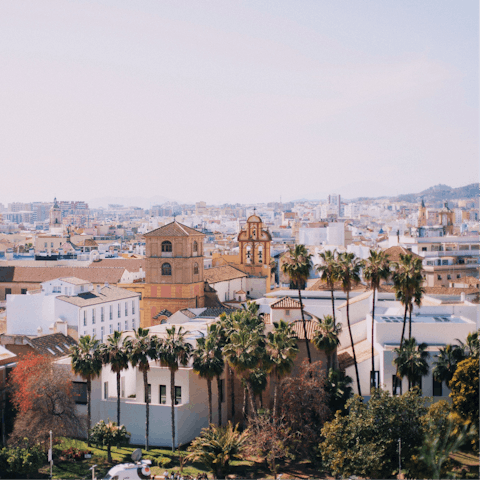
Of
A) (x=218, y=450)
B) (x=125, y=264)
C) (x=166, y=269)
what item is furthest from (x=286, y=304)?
(x=125, y=264)

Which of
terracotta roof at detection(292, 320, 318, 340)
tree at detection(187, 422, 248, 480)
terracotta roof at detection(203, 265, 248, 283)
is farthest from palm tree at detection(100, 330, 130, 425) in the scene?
terracotta roof at detection(203, 265, 248, 283)

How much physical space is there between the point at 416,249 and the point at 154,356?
58.6 metres

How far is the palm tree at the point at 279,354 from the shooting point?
118ft

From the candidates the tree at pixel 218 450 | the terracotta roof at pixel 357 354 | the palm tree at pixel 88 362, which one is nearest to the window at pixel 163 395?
the palm tree at pixel 88 362

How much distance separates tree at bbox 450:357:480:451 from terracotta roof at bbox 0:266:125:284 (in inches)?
2168

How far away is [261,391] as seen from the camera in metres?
→ 37.2

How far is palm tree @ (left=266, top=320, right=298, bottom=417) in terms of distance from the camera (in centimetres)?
3588

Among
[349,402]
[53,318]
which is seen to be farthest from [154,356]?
[53,318]

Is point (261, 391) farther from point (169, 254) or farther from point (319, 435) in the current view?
point (169, 254)

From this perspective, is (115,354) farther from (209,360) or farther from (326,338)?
(326,338)

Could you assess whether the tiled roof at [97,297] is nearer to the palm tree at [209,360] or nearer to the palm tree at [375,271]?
the palm tree at [209,360]

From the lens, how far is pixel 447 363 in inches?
1435

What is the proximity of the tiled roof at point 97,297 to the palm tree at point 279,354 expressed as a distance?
2460 cm

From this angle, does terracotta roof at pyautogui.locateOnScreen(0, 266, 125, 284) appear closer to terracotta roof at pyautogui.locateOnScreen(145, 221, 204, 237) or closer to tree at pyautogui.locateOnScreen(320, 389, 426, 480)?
terracotta roof at pyautogui.locateOnScreen(145, 221, 204, 237)
